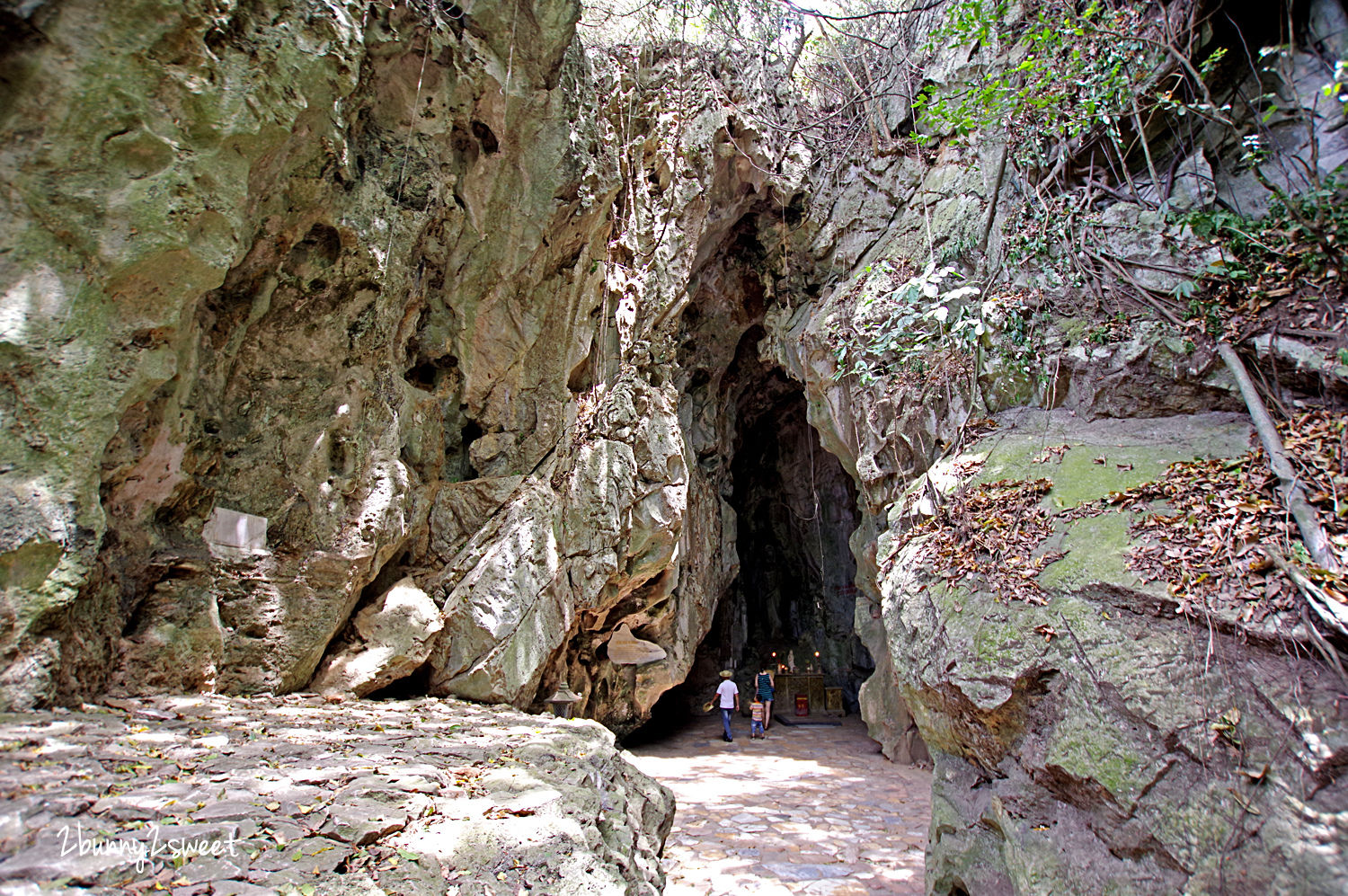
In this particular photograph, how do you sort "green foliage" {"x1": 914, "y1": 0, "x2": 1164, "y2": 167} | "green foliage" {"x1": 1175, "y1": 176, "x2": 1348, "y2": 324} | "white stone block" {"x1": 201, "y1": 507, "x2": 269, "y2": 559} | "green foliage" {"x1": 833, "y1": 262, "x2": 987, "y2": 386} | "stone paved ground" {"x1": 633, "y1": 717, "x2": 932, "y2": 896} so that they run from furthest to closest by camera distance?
"green foliage" {"x1": 833, "y1": 262, "x2": 987, "y2": 386}, "green foliage" {"x1": 914, "y1": 0, "x2": 1164, "y2": 167}, "stone paved ground" {"x1": 633, "y1": 717, "x2": 932, "y2": 896}, "white stone block" {"x1": 201, "y1": 507, "x2": 269, "y2": 559}, "green foliage" {"x1": 1175, "y1": 176, "x2": 1348, "y2": 324}

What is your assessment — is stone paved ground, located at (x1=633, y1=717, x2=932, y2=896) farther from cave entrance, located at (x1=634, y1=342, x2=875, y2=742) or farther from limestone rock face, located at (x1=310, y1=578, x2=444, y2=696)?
cave entrance, located at (x1=634, y1=342, x2=875, y2=742)

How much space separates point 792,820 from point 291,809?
588cm

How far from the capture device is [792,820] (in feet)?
23.7

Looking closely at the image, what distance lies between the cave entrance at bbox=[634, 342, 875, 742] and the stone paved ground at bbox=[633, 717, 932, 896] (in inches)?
Result: 209

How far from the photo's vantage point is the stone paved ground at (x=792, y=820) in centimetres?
548

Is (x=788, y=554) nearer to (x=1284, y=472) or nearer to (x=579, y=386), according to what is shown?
(x=579, y=386)

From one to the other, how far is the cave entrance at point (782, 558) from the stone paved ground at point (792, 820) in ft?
17.4

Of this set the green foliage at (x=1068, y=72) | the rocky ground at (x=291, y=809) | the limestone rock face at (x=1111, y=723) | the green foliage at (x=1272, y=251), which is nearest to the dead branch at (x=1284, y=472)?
the limestone rock face at (x=1111, y=723)

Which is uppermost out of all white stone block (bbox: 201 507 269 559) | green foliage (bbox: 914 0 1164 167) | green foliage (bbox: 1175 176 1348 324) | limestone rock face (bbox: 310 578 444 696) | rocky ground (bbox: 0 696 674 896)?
green foliage (bbox: 914 0 1164 167)

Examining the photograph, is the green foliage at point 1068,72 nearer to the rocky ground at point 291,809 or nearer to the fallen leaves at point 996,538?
the fallen leaves at point 996,538

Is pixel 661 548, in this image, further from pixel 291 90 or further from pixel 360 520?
pixel 291 90

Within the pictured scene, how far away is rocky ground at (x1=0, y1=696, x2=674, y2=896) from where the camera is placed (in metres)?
2.28

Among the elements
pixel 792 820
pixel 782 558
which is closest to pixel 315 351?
pixel 792 820

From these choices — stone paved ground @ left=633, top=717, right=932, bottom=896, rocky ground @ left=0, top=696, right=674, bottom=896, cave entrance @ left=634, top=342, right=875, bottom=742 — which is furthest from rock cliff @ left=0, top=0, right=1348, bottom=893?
cave entrance @ left=634, top=342, right=875, bottom=742
